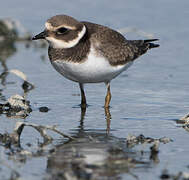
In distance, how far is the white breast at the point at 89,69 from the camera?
7.76 meters

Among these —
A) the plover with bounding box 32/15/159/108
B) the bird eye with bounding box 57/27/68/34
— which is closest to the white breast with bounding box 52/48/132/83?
the plover with bounding box 32/15/159/108

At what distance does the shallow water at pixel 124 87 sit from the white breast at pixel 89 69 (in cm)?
54

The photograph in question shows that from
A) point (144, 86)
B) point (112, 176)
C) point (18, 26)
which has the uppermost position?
point (18, 26)

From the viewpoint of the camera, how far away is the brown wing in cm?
804

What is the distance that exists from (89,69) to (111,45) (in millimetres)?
712

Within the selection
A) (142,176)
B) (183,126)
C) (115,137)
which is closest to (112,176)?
(142,176)

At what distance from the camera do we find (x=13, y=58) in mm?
11062

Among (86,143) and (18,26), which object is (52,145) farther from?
(18,26)

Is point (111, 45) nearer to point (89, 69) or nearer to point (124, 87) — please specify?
point (89, 69)

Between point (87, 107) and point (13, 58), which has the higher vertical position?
point (13, 58)

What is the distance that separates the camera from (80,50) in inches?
307

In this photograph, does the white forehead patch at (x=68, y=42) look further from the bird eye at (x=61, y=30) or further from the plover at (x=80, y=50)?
the bird eye at (x=61, y=30)

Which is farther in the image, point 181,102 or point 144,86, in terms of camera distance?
point 144,86

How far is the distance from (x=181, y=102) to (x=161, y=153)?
94.3 inches
